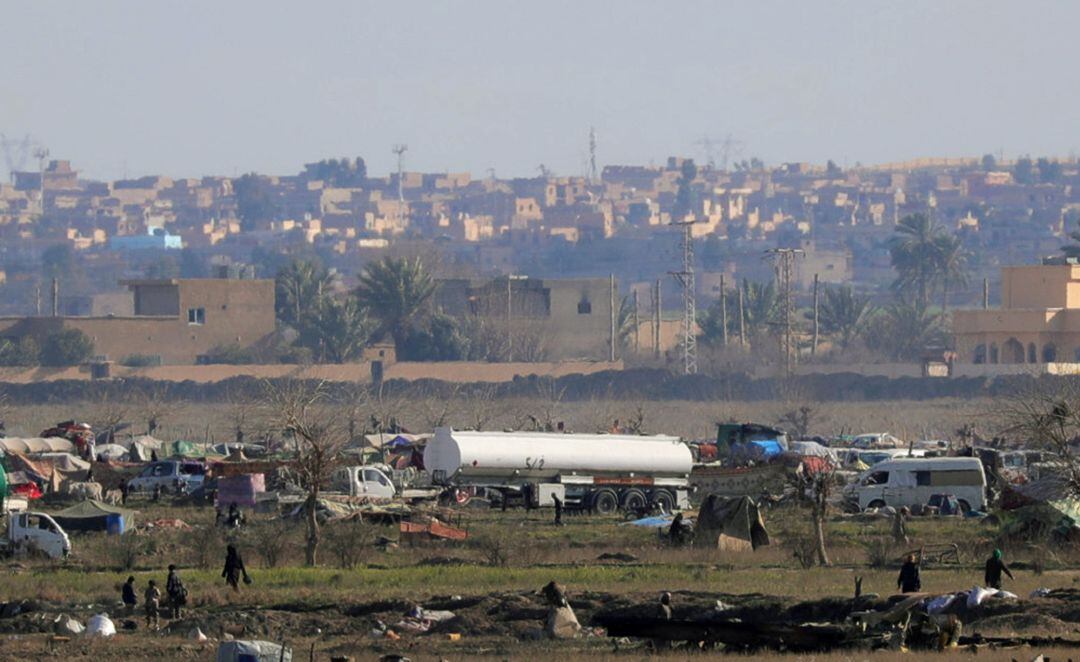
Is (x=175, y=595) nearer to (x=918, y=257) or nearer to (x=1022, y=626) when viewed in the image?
(x=1022, y=626)

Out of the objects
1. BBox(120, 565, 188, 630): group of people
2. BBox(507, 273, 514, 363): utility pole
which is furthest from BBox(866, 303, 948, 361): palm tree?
BBox(120, 565, 188, 630): group of people

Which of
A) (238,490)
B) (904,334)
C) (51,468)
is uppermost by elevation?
(238,490)

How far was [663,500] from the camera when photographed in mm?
46844

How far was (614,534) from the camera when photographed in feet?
129

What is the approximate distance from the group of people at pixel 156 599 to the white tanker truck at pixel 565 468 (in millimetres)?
18320

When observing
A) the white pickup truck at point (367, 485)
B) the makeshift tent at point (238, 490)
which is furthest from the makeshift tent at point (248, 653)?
the white pickup truck at point (367, 485)

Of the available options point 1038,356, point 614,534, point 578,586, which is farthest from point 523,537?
point 1038,356

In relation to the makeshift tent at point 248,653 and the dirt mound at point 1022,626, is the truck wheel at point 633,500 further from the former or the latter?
the makeshift tent at point 248,653

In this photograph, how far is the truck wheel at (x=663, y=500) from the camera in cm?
4630

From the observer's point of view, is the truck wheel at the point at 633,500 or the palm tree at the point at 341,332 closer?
the truck wheel at the point at 633,500

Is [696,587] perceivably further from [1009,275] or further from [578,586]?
[1009,275]

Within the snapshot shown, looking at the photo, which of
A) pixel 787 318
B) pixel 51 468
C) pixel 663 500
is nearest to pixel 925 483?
pixel 663 500

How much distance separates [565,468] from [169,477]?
7.80 metres

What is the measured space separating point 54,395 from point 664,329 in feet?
148
